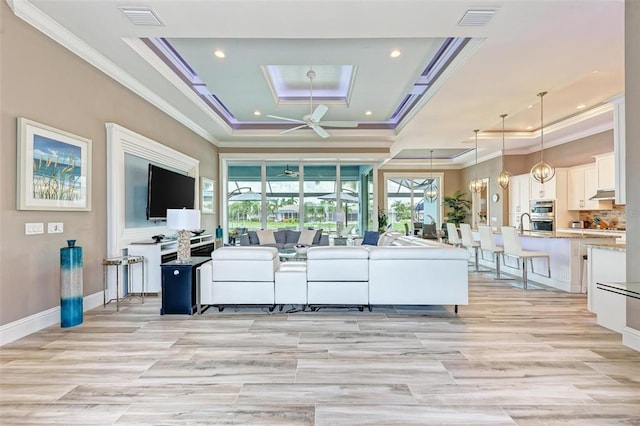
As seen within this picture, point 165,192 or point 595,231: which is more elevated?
point 165,192

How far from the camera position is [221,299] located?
147 inches

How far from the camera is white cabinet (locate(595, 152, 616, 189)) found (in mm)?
6270

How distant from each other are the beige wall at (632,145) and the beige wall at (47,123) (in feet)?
17.5

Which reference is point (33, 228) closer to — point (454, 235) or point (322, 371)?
point (322, 371)

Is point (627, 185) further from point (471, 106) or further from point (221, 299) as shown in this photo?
point (221, 299)

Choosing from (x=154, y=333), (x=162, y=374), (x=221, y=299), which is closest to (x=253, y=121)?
(x=221, y=299)

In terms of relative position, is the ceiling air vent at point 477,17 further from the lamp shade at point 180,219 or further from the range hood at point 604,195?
the range hood at point 604,195

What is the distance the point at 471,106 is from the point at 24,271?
6.18 metres

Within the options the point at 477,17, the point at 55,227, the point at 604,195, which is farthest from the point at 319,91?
the point at 604,195

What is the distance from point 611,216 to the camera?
6.88 metres

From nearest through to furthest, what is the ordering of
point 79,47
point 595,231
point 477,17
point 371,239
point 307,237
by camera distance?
point 477,17
point 79,47
point 595,231
point 371,239
point 307,237

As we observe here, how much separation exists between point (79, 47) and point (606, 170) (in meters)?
8.76

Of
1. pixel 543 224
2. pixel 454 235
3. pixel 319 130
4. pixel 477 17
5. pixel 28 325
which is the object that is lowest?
pixel 28 325

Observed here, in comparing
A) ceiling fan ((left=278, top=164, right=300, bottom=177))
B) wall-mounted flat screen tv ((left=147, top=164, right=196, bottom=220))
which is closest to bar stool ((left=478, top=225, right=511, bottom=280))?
ceiling fan ((left=278, top=164, right=300, bottom=177))
